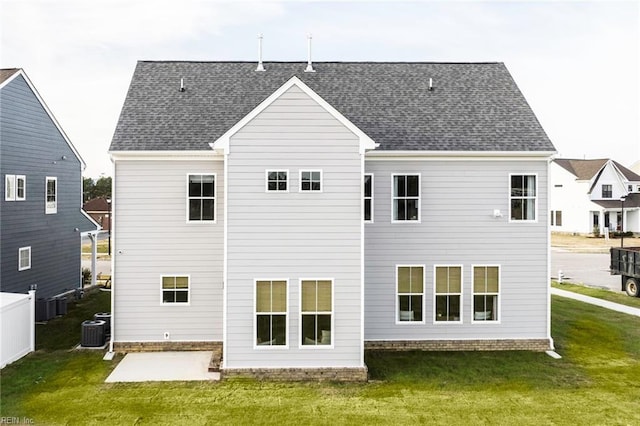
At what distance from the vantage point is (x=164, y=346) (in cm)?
1413

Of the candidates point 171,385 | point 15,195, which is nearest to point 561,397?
point 171,385

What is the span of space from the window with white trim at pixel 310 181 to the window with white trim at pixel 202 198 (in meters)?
3.40

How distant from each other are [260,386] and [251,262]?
9.99 ft

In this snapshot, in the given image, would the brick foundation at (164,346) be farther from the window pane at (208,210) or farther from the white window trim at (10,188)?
the white window trim at (10,188)

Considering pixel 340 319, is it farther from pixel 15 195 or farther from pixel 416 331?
pixel 15 195

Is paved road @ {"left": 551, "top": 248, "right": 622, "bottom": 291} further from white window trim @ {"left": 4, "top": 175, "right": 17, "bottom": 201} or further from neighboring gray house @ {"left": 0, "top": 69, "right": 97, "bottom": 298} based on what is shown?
white window trim @ {"left": 4, "top": 175, "right": 17, "bottom": 201}

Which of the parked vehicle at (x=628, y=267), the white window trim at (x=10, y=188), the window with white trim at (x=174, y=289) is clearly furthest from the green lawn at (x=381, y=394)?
the parked vehicle at (x=628, y=267)

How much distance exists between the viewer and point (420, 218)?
14594 mm

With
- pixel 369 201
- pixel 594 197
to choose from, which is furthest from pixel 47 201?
pixel 594 197

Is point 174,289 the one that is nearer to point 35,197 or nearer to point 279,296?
point 279,296

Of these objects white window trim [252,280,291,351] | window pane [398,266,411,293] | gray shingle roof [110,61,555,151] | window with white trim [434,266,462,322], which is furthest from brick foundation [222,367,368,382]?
gray shingle roof [110,61,555,151]

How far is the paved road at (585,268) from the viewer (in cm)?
2628

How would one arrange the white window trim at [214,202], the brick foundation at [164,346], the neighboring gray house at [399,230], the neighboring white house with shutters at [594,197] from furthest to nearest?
the neighboring white house with shutters at [594,197]
the white window trim at [214,202]
the neighboring gray house at [399,230]
the brick foundation at [164,346]

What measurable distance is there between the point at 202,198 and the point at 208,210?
16.0 inches
